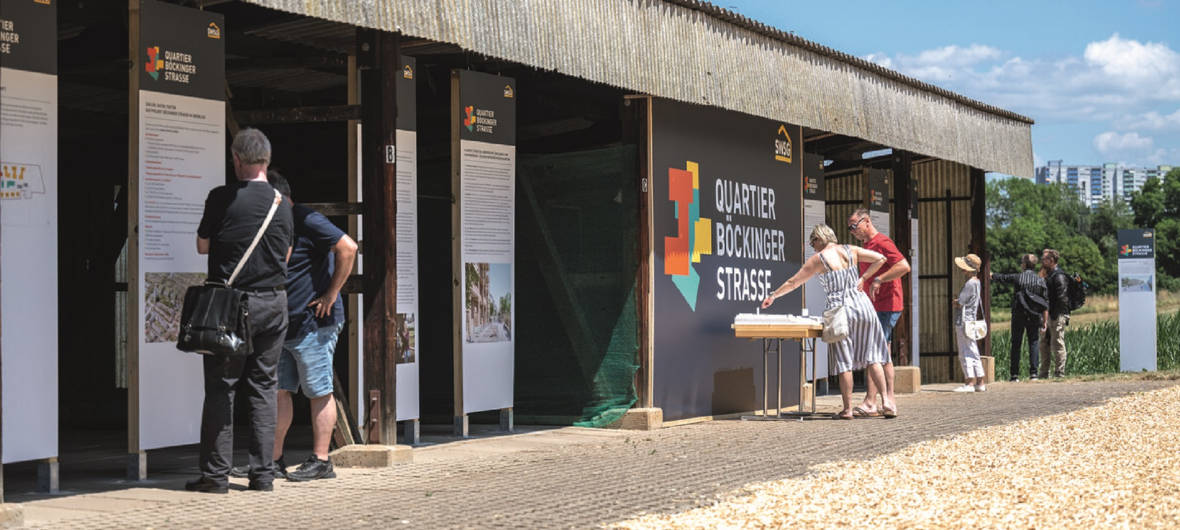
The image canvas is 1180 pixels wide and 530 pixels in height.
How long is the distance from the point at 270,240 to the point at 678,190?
16.6 ft

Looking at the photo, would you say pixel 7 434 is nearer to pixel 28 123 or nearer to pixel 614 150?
pixel 28 123

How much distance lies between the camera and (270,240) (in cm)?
698

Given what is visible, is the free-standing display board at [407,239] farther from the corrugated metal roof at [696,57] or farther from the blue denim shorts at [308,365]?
the blue denim shorts at [308,365]

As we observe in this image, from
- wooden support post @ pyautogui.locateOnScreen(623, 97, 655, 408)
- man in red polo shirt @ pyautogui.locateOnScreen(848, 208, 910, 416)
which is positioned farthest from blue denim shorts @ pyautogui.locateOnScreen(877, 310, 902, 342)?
wooden support post @ pyautogui.locateOnScreen(623, 97, 655, 408)

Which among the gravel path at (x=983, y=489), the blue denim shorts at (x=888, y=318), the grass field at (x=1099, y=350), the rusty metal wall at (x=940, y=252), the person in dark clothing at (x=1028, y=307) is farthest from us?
the grass field at (x=1099, y=350)

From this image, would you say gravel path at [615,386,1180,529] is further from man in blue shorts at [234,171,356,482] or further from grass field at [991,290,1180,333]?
grass field at [991,290,1180,333]

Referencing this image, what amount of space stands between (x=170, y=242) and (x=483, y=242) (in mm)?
3058

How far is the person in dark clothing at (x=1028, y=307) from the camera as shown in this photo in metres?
18.3

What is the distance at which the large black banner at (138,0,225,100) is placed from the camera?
24.6ft

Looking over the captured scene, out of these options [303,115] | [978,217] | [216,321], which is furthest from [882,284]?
[216,321]

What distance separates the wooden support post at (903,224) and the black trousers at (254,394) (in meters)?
11.1

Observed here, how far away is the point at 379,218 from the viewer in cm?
840

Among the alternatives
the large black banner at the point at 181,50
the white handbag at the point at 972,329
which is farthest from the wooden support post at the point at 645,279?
the white handbag at the point at 972,329

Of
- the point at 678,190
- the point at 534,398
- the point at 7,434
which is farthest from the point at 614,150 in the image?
the point at 7,434
